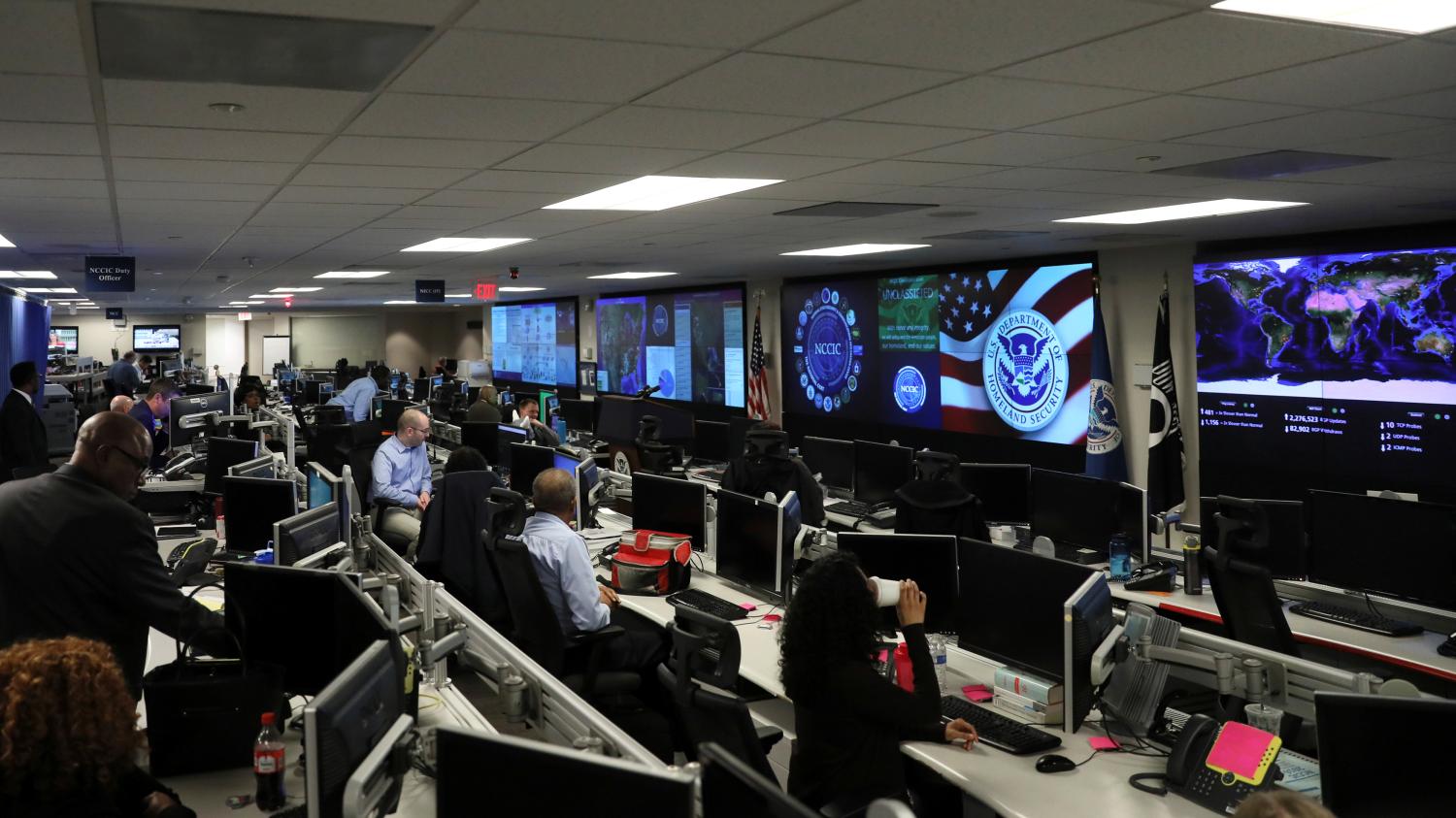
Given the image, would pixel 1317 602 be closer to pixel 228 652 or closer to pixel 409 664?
pixel 409 664

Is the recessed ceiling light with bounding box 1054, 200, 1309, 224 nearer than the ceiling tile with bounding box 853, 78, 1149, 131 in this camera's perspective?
No

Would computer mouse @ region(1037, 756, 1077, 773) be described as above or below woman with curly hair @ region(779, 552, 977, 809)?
below

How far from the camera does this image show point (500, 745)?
77.3 inches

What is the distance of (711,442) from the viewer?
9.59 meters

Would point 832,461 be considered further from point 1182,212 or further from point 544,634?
point 544,634

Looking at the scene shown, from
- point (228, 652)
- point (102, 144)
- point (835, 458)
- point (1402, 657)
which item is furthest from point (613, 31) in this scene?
point (835, 458)

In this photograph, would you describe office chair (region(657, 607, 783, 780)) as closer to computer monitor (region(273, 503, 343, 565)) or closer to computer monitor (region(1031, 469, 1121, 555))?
computer monitor (region(273, 503, 343, 565))

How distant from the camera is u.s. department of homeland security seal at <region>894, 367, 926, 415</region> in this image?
10711 mm

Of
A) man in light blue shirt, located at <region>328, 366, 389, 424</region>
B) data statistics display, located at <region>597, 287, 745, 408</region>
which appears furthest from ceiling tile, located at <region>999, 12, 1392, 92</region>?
man in light blue shirt, located at <region>328, 366, 389, 424</region>

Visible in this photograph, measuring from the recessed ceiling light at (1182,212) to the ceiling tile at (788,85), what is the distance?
11.2 feet

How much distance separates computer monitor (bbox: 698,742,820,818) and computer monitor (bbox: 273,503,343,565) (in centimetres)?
269

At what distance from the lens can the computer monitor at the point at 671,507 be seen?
5469 millimetres

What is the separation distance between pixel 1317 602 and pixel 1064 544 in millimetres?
1336

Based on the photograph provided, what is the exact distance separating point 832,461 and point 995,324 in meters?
2.74
